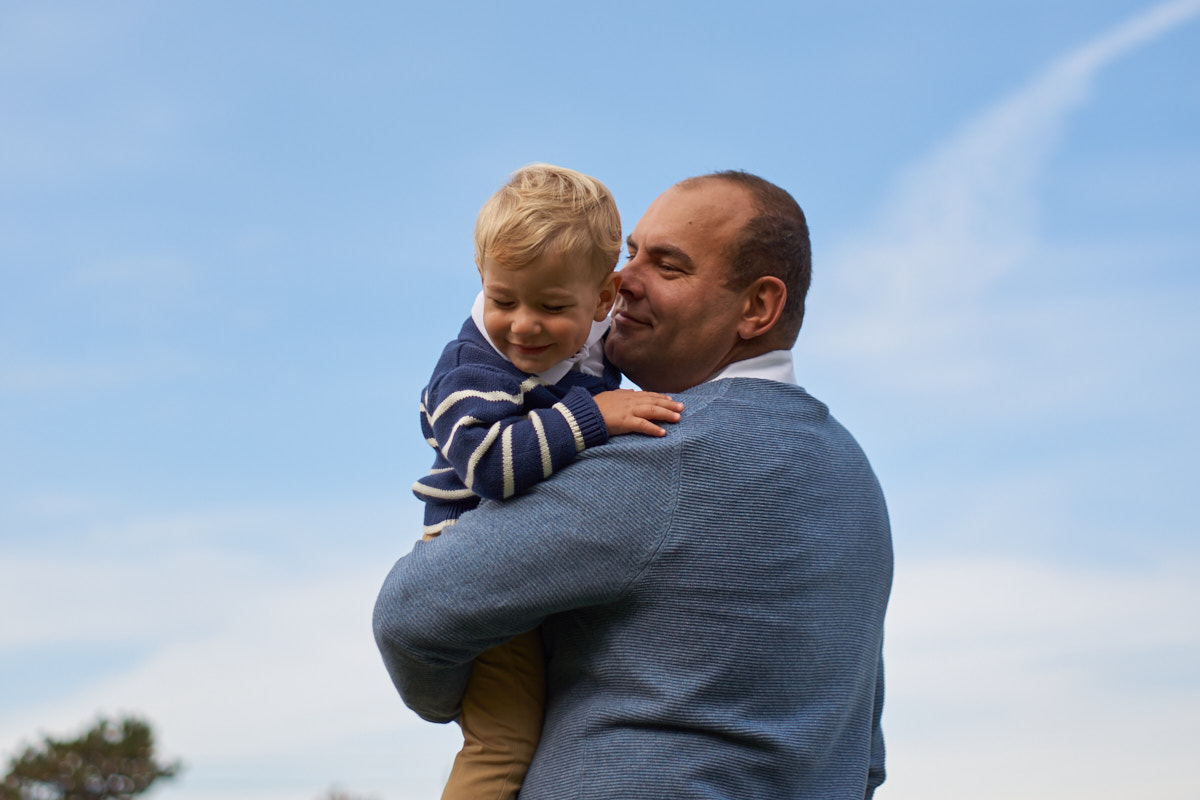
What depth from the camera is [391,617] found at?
2695mm

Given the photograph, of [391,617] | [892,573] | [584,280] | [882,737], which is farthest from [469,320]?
[882,737]

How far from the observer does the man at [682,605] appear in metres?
2.59

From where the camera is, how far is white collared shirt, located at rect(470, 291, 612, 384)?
3039 millimetres

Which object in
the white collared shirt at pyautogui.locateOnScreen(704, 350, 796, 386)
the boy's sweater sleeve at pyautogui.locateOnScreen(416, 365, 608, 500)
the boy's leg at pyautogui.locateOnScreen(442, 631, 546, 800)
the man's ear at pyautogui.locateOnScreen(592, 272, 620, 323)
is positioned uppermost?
the man's ear at pyautogui.locateOnScreen(592, 272, 620, 323)

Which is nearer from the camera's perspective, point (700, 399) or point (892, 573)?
point (700, 399)

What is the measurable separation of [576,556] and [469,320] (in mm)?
793

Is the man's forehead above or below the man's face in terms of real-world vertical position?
above

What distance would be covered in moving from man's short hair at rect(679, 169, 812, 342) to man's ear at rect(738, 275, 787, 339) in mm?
22

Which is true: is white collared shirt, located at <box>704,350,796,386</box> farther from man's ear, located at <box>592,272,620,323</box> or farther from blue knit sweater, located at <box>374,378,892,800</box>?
man's ear, located at <box>592,272,620,323</box>

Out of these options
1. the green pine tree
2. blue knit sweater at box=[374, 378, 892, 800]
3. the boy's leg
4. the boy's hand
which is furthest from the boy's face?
the green pine tree

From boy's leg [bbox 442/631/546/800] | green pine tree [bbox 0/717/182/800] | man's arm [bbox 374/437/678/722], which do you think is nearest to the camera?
man's arm [bbox 374/437/678/722]

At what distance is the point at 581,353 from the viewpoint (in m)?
3.15

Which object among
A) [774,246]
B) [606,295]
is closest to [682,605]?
[606,295]

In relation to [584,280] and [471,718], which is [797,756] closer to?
[471,718]
